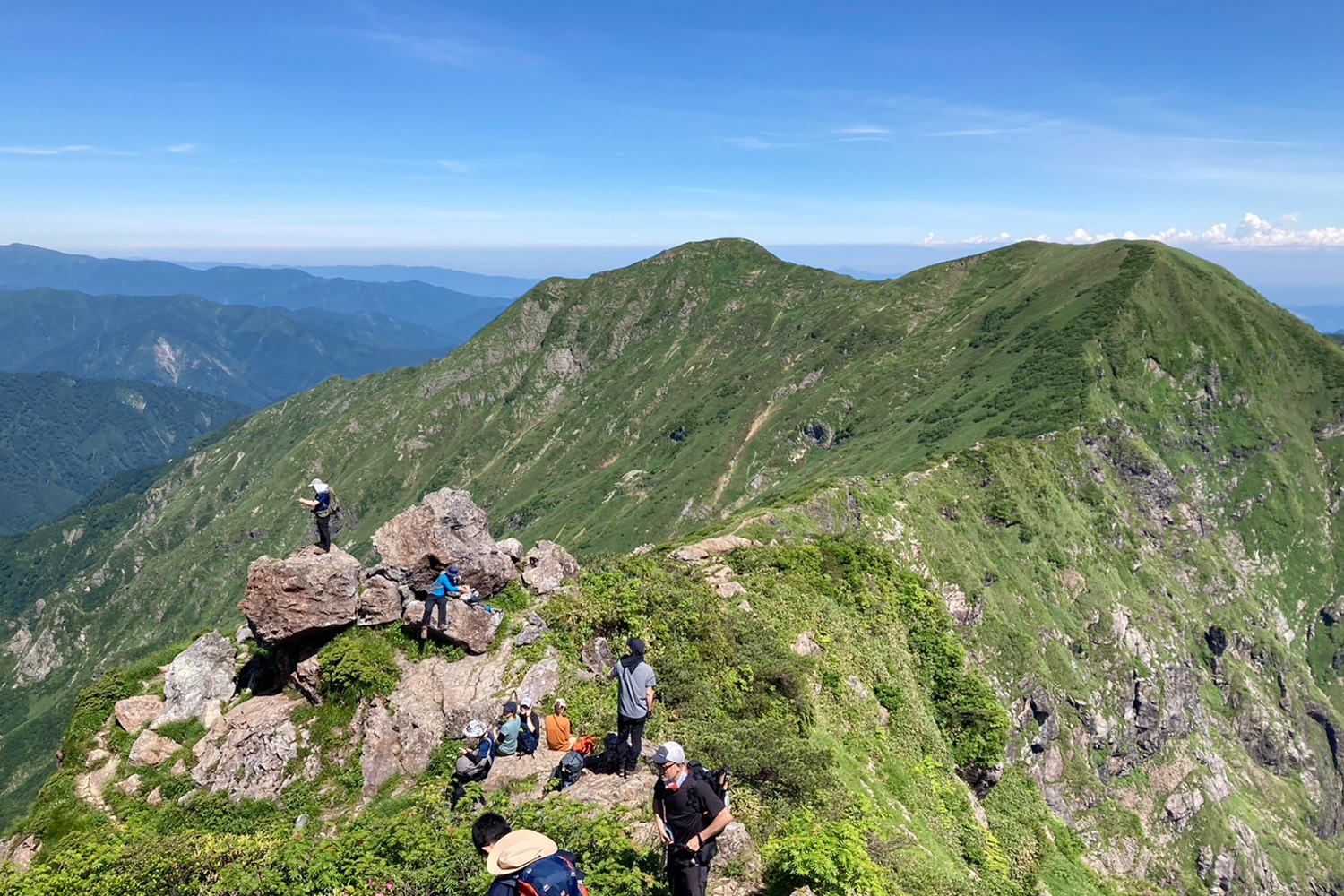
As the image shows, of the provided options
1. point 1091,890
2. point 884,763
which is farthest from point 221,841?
point 1091,890

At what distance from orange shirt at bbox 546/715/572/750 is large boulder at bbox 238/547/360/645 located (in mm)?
9433

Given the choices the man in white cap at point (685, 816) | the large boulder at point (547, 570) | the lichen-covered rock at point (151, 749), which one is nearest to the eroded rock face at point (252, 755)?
the lichen-covered rock at point (151, 749)

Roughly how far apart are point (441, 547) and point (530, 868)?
59.1 ft

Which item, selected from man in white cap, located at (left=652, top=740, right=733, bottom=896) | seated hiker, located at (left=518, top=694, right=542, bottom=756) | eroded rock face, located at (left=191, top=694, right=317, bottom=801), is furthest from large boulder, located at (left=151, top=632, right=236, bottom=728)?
man in white cap, located at (left=652, top=740, right=733, bottom=896)

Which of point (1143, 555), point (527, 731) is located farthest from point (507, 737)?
point (1143, 555)

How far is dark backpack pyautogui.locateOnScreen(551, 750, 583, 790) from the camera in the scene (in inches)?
663

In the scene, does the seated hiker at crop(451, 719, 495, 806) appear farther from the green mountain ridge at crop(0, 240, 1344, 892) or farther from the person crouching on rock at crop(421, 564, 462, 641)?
the green mountain ridge at crop(0, 240, 1344, 892)

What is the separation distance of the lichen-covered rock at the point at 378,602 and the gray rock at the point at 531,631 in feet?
15.0

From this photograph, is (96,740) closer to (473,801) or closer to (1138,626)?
(473,801)

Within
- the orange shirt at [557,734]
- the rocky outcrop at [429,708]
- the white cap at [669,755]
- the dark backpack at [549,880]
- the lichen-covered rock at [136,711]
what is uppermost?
the dark backpack at [549,880]

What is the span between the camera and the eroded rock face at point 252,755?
21.5 m

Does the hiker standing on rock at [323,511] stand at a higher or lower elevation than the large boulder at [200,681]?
higher

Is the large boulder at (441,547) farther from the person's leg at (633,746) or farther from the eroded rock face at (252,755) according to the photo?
the person's leg at (633,746)

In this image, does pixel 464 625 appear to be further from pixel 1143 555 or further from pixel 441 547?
pixel 1143 555
